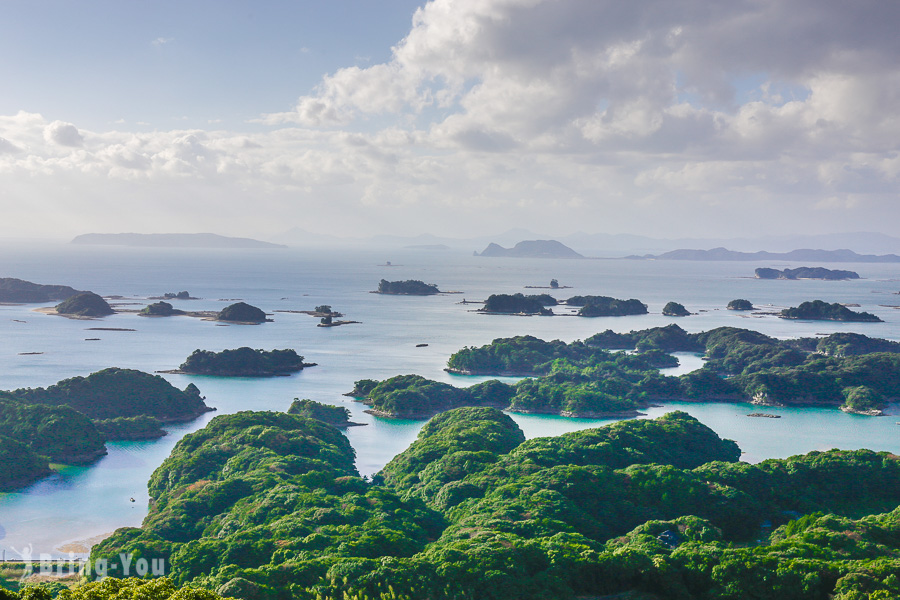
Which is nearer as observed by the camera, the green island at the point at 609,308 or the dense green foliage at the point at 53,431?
the dense green foliage at the point at 53,431

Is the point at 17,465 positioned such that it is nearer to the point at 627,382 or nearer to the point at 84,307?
the point at 627,382

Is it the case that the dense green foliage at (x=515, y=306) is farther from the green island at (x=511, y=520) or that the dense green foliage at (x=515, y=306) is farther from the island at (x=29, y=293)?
the green island at (x=511, y=520)

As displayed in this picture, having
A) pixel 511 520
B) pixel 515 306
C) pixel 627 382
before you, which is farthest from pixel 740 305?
pixel 511 520

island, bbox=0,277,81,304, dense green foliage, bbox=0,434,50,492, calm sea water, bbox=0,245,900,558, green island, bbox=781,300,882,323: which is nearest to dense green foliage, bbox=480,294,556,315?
calm sea water, bbox=0,245,900,558

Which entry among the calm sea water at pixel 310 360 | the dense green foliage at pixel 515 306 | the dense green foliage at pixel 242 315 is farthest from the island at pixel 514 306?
the dense green foliage at pixel 242 315

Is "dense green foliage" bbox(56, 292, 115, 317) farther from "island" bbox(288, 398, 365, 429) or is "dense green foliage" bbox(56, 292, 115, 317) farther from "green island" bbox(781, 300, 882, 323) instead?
"green island" bbox(781, 300, 882, 323)
